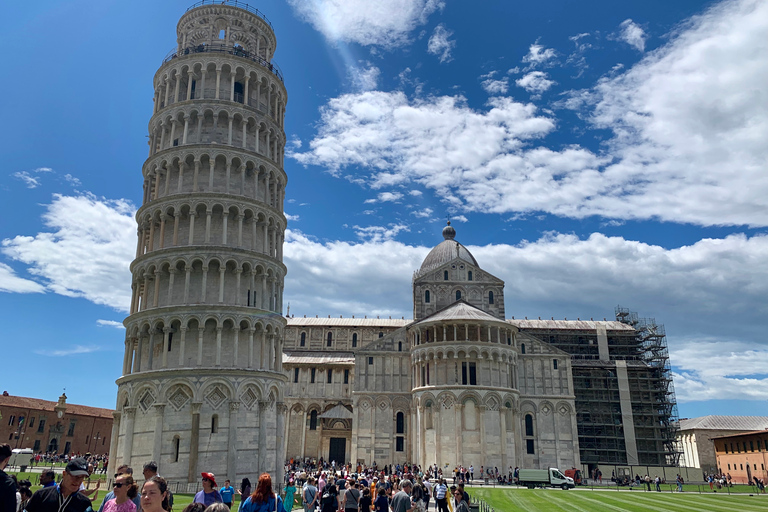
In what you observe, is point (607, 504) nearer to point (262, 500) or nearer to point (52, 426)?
point (262, 500)

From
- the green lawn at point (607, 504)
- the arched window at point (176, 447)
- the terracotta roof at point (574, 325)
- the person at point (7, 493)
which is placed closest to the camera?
the person at point (7, 493)

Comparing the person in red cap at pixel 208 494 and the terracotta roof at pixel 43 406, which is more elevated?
the terracotta roof at pixel 43 406

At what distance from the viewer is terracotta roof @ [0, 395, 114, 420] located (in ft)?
235

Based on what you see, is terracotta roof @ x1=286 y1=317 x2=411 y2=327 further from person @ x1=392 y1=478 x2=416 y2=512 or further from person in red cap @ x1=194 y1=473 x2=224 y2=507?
person in red cap @ x1=194 y1=473 x2=224 y2=507

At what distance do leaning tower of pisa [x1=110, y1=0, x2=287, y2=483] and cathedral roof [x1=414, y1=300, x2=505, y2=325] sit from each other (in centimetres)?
2057

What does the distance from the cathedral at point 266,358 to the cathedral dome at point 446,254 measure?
0.97ft

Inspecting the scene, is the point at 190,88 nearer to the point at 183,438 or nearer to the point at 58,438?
the point at 183,438

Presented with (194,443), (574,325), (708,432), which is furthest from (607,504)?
(708,432)

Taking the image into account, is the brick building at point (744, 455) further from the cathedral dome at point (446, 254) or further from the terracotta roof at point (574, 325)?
the cathedral dome at point (446, 254)

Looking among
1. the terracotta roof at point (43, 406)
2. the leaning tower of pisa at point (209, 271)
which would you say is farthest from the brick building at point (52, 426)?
the leaning tower of pisa at point (209, 271)

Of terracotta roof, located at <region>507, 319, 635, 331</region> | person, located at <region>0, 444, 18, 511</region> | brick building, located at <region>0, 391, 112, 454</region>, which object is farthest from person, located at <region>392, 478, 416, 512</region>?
brick building, located at <region>0, 391, 112, 454</region>

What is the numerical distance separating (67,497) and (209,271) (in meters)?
29.1

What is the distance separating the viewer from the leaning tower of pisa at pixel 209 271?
33.0m

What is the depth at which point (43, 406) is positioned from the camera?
7581cm
